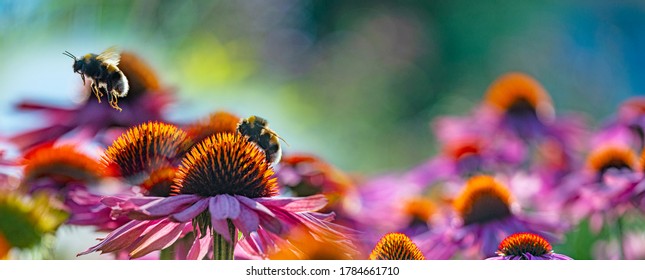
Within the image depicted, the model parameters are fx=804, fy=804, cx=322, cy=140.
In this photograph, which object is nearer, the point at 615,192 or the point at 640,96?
the point at 615,192

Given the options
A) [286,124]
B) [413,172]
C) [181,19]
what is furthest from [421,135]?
[181,19]

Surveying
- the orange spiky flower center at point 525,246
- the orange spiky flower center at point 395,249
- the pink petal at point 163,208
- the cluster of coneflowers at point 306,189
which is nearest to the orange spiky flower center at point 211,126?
the cluster of coneflowers at point 306,189

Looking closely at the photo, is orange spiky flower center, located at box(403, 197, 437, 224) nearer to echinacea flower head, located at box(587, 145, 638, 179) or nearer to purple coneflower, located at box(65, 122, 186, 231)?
echinacea flower head, located at box(587, 145, 638, 179)

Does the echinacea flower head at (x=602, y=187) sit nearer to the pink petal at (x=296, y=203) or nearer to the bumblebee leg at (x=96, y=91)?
the pink petal at (x=296, y=203)

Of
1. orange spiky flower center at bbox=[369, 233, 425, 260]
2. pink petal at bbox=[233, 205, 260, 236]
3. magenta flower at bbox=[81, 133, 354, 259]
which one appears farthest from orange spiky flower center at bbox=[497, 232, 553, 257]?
pink petal at bbox=[233, 205, 260, 236]

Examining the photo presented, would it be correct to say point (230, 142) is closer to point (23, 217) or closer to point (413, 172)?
point (23, 217)
